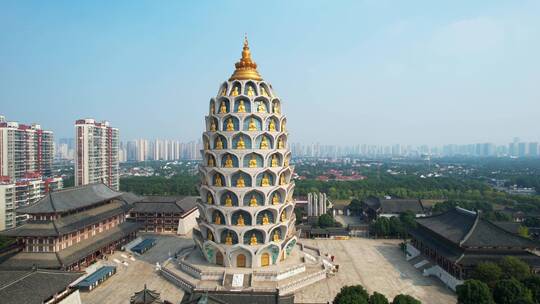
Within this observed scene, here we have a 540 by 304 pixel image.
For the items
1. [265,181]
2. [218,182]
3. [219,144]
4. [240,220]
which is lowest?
[240,220]

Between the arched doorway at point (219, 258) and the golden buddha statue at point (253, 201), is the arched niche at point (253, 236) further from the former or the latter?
the arched doorway at point (219, 258)

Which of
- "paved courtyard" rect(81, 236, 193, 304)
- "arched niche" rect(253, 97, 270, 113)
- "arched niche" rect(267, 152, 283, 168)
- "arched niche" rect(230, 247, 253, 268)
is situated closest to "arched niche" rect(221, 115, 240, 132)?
"arched niche" rect(253, 97, 270, 113)

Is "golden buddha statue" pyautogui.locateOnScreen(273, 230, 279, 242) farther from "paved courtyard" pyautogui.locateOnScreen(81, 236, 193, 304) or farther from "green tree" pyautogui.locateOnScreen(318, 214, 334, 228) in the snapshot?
"green tree" pyautogui.locateOnScreen(318, 214, 334, 228)

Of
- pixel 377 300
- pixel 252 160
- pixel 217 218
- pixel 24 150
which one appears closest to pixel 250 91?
pixel 252 160

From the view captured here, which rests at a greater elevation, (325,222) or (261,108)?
(261,108)

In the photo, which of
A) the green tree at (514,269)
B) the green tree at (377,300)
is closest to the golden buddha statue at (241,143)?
the green tree at (377,300)

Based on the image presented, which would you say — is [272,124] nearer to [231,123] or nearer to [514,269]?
[231,123]
